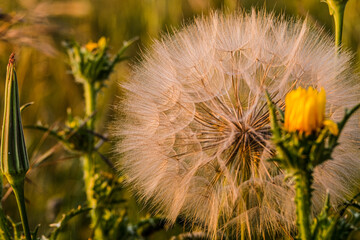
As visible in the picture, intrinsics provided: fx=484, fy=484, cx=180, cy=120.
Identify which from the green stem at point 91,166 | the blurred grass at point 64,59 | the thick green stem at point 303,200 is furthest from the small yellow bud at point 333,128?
the blurred grass at point 64,59

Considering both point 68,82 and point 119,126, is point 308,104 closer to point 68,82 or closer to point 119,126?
point 119,126

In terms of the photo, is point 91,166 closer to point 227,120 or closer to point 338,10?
point 227,120

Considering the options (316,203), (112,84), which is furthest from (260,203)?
(112,84)

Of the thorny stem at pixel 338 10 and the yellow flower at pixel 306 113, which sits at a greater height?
the thorny stem at pixel 338 10

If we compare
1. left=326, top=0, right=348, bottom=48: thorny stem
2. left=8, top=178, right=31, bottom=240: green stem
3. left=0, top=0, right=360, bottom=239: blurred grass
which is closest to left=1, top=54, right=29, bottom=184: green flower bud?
left=8, top=178, right=31, bottom=240: green stem

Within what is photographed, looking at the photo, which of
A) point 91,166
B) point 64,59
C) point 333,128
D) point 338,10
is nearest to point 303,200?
point 333,128

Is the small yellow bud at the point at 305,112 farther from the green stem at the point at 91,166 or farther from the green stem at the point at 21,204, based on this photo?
the green stem at the point at 91,166
